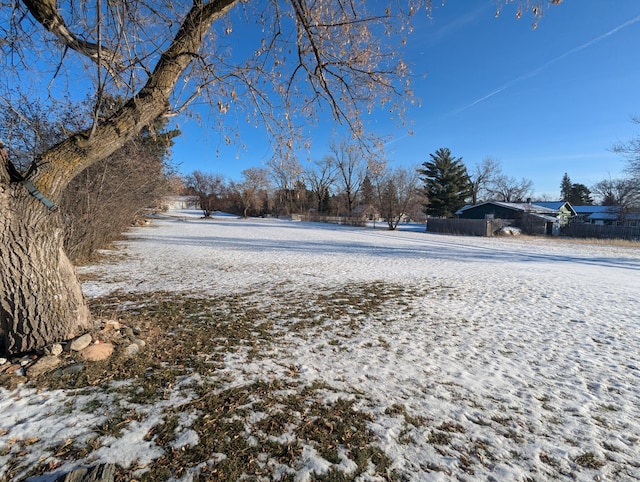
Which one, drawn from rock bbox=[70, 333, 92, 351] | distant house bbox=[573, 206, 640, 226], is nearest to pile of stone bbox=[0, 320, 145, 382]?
rock bbox=[70, 333, 92, 351]

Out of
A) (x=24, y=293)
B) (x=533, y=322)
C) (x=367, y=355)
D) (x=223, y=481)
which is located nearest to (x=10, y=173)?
(x=24, y=293)

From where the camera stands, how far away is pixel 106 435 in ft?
7.41

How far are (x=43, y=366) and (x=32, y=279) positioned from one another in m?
0.86

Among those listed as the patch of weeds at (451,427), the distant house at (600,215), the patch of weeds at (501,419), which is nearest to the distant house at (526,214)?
the distant house at (600,215)

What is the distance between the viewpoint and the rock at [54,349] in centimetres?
311

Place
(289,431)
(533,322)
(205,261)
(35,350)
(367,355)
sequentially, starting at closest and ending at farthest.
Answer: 1. (289,431)
2. (35,350)
3. (367,355)
4. (533,322)
5. (205,261)

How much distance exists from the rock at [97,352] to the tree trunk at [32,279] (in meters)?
0.27

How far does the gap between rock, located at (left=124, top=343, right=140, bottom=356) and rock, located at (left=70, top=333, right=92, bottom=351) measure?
383mm

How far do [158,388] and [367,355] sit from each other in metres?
2.35

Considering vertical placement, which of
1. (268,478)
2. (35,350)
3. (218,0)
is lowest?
(268,478)

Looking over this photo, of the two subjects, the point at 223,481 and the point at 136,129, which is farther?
the point at 136,129

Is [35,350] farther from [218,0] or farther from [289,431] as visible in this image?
[218,0]

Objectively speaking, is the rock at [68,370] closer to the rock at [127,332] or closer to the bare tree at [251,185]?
the rock at [127,332]

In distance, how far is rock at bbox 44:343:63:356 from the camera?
311cm
